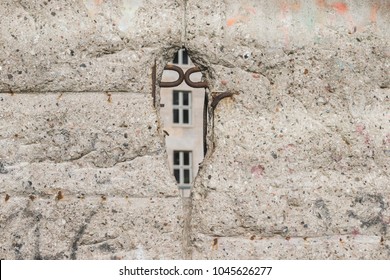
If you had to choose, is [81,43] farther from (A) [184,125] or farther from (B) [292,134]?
(A) [184,125]

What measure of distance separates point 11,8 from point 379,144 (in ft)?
4.87

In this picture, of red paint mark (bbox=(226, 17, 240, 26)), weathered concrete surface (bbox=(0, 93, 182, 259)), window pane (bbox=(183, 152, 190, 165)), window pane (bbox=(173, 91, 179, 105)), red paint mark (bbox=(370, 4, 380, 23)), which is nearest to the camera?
weathered concrete surface (bbox=(0, 93, 182, 259))

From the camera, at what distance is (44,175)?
3.20 m

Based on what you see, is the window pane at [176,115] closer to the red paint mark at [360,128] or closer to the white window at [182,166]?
the white window at [182,166]

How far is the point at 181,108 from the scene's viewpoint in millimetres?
24328

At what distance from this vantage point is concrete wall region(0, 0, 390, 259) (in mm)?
3201

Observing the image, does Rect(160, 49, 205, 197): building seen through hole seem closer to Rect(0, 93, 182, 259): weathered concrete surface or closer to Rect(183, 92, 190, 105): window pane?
Rect(183, 92, 190, 105): window pane

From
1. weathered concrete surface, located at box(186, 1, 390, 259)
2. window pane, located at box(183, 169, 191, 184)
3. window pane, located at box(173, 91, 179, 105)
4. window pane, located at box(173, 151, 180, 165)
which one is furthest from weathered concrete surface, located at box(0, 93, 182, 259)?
window pane, located at box(183, 169, 191, 184)

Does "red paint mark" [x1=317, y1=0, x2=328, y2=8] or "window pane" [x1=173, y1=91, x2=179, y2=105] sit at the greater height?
"red paint mark" [x1=317, y1=0, x2=328, y2=8]

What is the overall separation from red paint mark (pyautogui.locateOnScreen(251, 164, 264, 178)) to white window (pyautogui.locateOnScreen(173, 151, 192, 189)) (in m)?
20.8

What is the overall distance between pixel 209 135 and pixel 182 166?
21191 millimetres

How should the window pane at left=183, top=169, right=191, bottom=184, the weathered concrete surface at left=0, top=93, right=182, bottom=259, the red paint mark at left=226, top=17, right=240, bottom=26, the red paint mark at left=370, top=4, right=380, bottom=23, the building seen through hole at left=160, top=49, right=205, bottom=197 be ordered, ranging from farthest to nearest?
1. the window pane at left=183, top=169, right=191, bottom=184
2. the building seen through hole at left=160, top=49, right=205, bottom=197
3. the red paint mark at left=370, top=4, right=380, bottom=23
4. the red paint mark at left=226, top=17, right=240, bottom=26
5. the weathered concrete surface at left=0, top=93, right=182, bottom=259

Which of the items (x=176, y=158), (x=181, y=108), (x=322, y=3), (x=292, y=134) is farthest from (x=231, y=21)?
(x=176, y=158)

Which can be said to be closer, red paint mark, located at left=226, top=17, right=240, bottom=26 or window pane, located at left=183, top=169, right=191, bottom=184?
red paint mark, located at left=226, top=17, right=240, bottom=26
